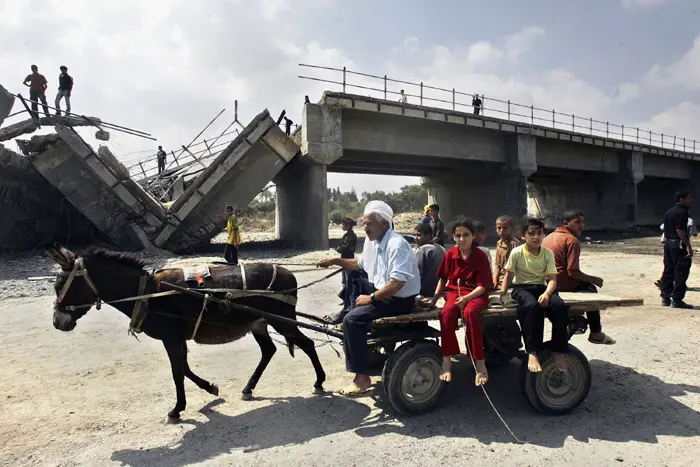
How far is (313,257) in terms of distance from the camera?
47.1ft

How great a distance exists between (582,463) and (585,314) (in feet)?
6.08

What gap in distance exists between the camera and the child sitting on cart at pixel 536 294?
12.2ft

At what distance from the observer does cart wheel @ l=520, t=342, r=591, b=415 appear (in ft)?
12.3

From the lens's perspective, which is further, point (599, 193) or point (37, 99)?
point (599, 193)

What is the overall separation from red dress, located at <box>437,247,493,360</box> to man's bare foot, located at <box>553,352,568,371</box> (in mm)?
631

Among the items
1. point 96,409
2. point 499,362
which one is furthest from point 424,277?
point 96,409

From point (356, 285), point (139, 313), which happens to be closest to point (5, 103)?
point (139, 313)

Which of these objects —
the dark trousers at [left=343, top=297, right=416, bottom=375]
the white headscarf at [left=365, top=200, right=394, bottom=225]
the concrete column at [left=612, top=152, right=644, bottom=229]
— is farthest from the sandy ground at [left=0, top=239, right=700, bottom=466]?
the concrete column at [left=612, top=152, right=644, bottom=229]

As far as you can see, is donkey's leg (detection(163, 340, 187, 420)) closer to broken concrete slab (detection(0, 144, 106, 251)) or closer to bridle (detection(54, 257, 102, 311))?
bridle (detection(54, 257, 102, 311))

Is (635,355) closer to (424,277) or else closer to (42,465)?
(424,277)

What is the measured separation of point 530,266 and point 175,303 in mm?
3298

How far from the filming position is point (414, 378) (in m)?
3.81

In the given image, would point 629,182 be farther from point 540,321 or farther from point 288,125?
point 540,321

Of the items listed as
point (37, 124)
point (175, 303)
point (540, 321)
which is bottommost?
point (540, 321)
